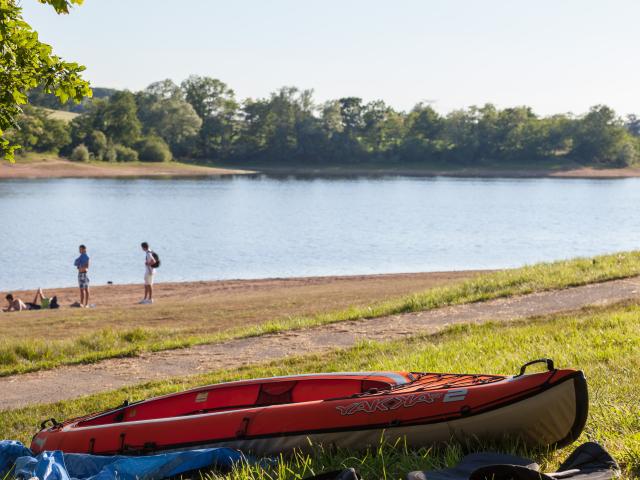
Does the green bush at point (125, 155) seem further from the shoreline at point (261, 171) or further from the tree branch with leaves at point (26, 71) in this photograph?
the tree branch with leaves at point (26, 71)

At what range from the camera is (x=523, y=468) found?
4457 millimetres

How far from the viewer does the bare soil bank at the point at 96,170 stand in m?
91.8

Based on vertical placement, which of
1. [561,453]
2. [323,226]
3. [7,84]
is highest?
[7,84]

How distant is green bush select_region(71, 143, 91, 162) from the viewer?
10181cm

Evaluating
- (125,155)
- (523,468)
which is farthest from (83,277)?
(125,155)

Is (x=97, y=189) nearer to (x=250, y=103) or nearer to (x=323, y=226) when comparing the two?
(x=323, y=226)

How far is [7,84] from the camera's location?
31.8 feet

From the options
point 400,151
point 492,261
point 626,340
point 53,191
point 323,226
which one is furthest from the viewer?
point 400,151

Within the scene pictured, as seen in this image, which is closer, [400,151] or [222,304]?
[222,304]

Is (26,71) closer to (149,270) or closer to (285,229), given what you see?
(149,270)

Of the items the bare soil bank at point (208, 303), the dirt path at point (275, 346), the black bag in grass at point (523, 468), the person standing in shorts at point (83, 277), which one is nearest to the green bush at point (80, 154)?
the bare soil bank at point (208, 303)

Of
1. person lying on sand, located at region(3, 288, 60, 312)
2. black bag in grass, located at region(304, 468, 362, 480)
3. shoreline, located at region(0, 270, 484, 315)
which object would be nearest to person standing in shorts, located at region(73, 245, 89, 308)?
shoreline, located at region(0, 270, 484, 315)

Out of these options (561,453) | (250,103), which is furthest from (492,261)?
(250,103)

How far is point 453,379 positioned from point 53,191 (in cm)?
6959
